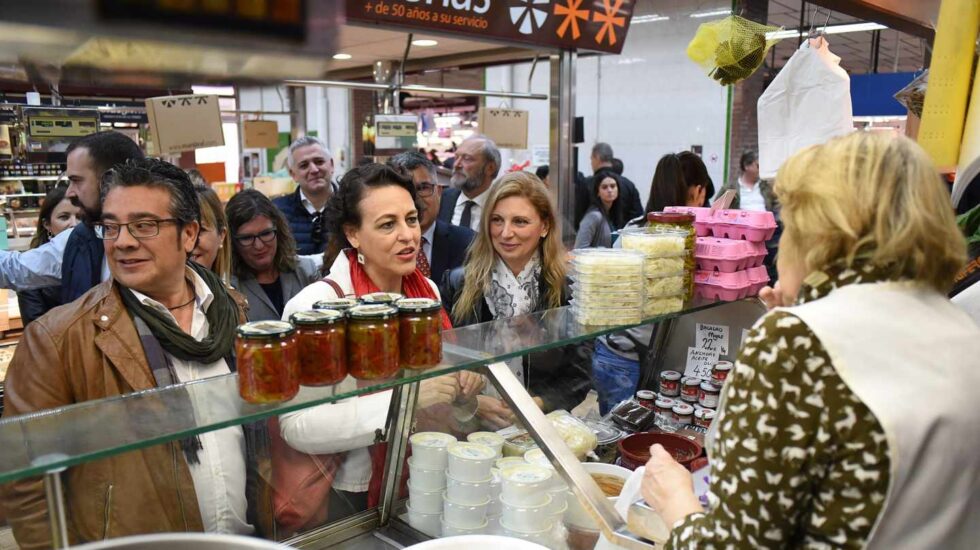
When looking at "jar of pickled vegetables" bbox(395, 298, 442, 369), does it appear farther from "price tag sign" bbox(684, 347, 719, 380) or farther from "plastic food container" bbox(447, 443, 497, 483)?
Answer: "price tag sign" bbox(684, 347, 719, 380)

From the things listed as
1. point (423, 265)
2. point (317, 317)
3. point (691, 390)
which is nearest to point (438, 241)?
point (423, 265)

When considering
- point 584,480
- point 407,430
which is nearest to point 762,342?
point 584,480

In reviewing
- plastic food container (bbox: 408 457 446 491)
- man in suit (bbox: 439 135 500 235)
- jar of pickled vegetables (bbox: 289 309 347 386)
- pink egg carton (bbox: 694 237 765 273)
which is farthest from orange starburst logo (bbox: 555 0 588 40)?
jar of pickled vegetables (bbox: 289 309 347 386)

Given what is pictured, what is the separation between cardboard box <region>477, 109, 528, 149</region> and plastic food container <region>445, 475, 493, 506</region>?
134 inches

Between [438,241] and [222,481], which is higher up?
[438,241]

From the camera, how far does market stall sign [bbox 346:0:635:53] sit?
12.0ft

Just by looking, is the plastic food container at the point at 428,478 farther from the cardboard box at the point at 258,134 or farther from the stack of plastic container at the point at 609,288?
the cardboard box at the point at 258,134

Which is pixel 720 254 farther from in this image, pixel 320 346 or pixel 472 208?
pixel 472 208

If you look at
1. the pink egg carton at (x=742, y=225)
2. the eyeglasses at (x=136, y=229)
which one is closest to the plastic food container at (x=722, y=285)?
the pink egg carton at (x=742, y=225)

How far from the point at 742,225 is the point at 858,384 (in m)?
1.51

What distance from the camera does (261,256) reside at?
366cm

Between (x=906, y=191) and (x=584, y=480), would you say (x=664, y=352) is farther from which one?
(x=906, y=191)

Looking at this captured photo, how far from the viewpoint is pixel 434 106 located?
22.0 m

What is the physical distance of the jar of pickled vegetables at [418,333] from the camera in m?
1.60
